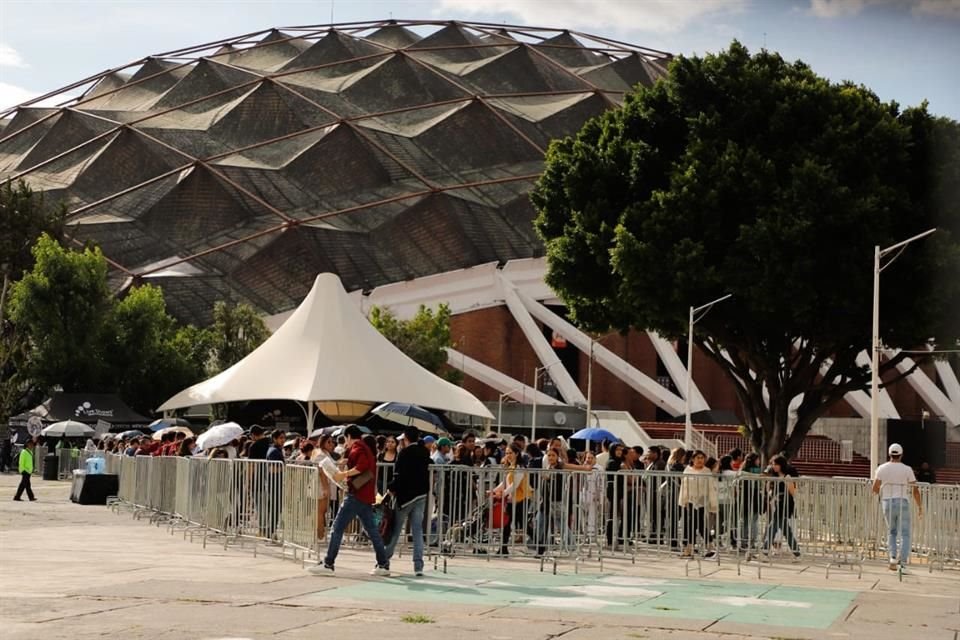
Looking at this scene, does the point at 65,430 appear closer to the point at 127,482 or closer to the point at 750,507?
the point at 127,482

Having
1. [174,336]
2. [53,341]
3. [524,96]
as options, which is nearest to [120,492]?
[53,341]

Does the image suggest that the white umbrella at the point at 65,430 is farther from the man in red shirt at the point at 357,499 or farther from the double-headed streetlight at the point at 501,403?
the man in red shirt at the point at 357,499

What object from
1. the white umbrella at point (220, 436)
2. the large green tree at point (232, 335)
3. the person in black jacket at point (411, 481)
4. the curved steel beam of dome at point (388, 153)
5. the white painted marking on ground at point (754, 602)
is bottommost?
the white painted marking on ground at point (754, 602)

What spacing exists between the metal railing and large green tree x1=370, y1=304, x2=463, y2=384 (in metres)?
39.7

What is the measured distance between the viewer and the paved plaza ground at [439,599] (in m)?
11.7

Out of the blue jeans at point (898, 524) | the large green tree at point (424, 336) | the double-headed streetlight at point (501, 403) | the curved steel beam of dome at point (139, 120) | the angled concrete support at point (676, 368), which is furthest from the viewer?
the curved steel beam of dome at point (139, 120)

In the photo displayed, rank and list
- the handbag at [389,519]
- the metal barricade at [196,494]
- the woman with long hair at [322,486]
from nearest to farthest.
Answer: the handbag at [389,519] < the woman with long hair at [322,486] < the metal barricade at [196,494]

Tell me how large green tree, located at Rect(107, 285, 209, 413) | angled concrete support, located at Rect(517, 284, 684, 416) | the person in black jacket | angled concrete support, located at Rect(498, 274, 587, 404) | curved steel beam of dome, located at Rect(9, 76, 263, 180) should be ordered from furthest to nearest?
curved steel beam of dome, located at Rect(9, 76, 263, 180), angled concrete support, located at Rect(517, 284, 684, 416), angled concrete support, located at Rect(498, 274, 587, 404), large green tree, located at Rect(107, 285, 209, 413), the person in black jacket

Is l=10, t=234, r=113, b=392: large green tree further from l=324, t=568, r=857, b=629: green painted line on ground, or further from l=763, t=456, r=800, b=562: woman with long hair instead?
l=324, t=568, r=857, b=629: green painted line on ground

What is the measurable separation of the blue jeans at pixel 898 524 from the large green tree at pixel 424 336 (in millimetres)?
41012

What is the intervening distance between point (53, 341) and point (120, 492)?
29.2 m

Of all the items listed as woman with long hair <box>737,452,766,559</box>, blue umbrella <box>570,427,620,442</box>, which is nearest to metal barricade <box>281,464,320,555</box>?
woman with long hair <box>737,452,766,559</box>

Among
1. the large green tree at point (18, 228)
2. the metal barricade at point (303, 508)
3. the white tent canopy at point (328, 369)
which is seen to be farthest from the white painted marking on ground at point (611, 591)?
the large green tree at point (18, 228)

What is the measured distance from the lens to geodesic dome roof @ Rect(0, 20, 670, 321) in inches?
2965
